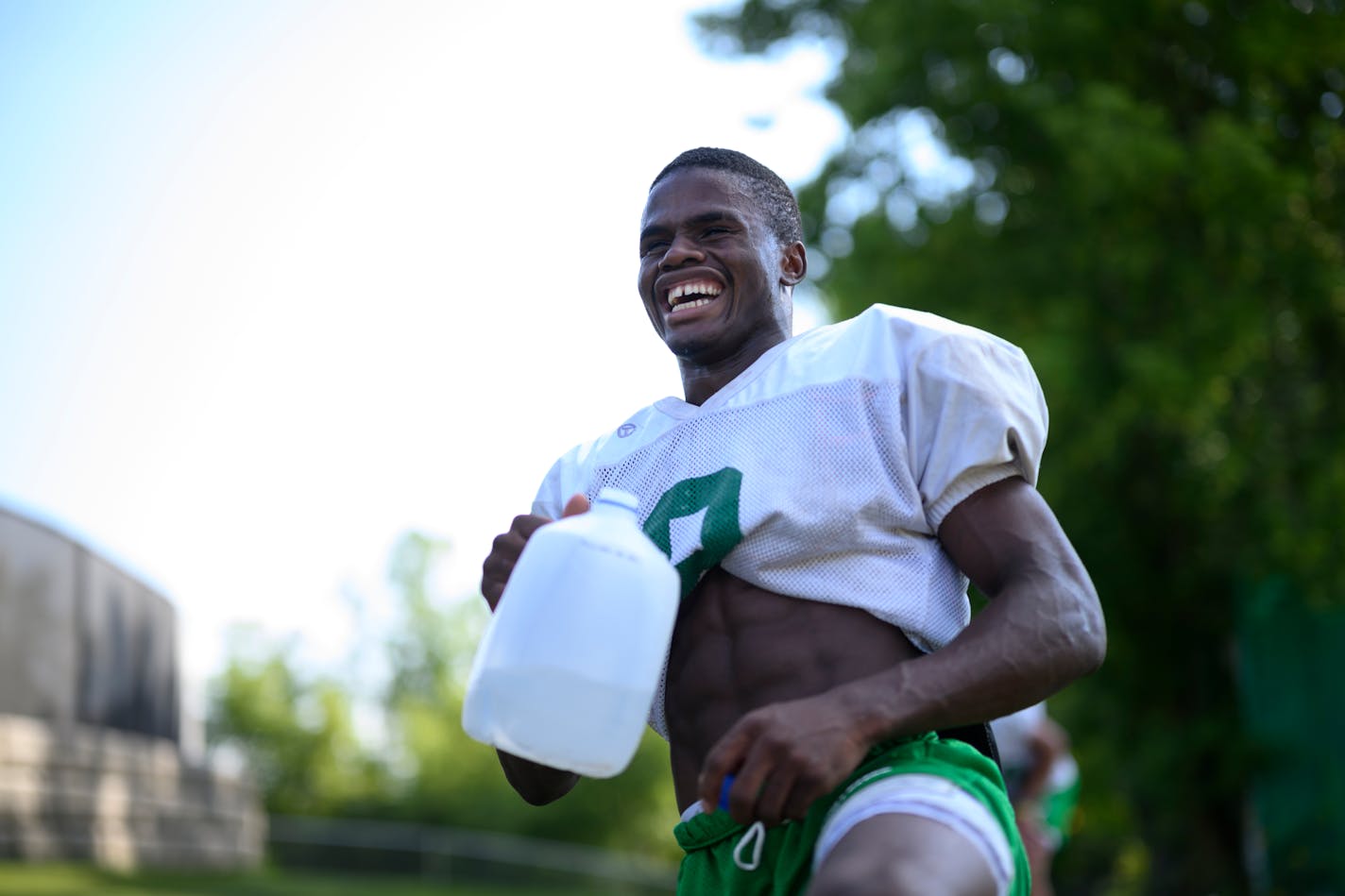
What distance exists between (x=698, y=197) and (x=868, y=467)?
2.11ft

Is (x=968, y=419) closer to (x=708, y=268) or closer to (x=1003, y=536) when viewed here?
(x=1003, y=536)

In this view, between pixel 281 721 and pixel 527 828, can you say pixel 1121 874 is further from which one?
pixel 281 721

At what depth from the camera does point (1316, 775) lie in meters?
12.1

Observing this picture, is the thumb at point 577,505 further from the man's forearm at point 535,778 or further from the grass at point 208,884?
the grass at point 208,884

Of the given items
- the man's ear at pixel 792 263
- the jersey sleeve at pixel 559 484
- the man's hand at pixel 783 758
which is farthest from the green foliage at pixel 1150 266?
the man's hand at pixel 783 758

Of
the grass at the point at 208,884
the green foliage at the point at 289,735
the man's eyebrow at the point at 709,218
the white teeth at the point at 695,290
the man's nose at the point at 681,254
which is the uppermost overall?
the man's eyebrow at the point at 709,218

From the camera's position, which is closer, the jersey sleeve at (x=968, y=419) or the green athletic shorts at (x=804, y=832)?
the green athletic shorts at (x=804, y=832)

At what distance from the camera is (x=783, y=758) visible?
176cm


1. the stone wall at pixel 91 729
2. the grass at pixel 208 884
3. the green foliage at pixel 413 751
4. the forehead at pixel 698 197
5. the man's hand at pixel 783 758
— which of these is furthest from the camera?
the green foliage at pixel 413 751

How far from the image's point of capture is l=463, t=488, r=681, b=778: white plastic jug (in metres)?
1.95

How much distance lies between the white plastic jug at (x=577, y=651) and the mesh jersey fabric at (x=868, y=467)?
25 centimetres

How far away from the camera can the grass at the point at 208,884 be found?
31.3 feet

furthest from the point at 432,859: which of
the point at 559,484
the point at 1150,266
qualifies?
the point at 559,484

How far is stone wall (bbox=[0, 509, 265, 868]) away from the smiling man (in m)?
9.58
